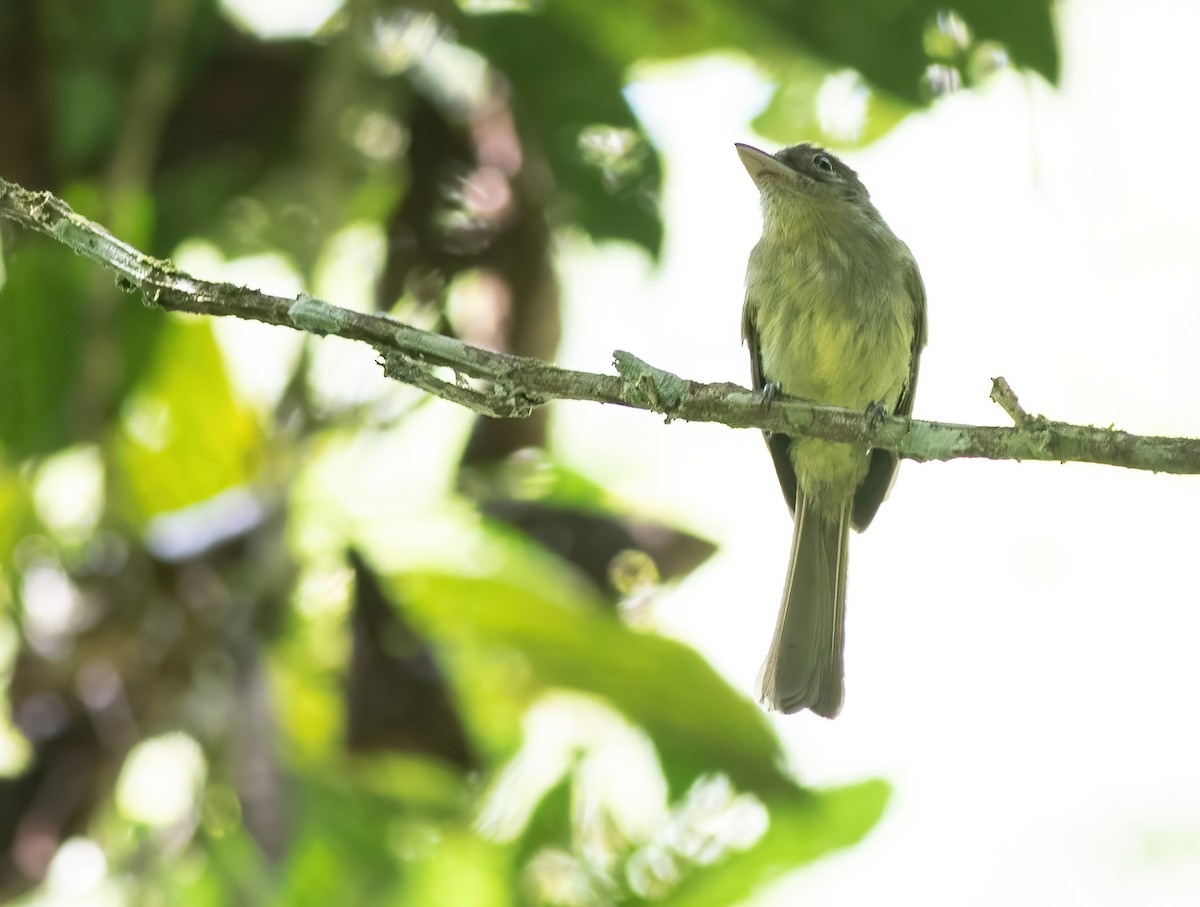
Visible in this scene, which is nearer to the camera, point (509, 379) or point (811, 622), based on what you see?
point (509, 379)

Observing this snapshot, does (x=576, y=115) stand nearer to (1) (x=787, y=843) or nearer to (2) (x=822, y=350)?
(2) (x=822, y=350)

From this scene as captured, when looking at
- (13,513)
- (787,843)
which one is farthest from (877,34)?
(13,513)

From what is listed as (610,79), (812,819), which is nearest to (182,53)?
(610,79)

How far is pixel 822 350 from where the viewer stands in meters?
3.84

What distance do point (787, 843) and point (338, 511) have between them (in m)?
1.42

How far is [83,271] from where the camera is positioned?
3.52 meters

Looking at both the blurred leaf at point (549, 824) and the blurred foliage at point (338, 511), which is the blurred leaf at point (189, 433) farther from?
the blurred leaf at point (549, 824)

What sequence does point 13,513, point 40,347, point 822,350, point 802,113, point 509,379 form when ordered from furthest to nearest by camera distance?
point 802,113 → point 822,350 → point 13,513 → point 40,347 → point 509,379

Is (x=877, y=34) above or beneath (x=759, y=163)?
beneath

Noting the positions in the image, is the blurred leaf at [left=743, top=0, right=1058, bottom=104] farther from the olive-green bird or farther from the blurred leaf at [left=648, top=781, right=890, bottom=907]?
the blurred leaf at [left=648, top=781, right=890, bottom=907]

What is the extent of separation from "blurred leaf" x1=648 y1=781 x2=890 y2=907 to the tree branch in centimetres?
133

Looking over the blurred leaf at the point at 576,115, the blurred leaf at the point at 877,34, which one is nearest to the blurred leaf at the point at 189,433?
the blurred leaf at the point at 576,115

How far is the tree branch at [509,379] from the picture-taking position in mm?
2182

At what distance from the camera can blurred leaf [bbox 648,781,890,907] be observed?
3391 mm
